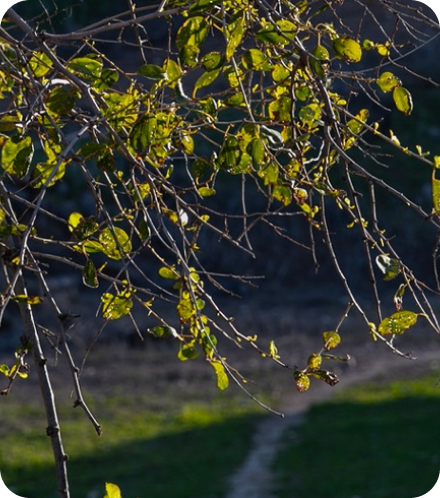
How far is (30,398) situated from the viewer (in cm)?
1260

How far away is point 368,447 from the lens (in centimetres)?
1033

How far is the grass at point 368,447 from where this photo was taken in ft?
29.9

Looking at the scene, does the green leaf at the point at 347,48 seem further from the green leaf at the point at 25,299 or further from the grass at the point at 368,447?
→ the grass at the point at 368,447

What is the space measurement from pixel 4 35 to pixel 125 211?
54cm

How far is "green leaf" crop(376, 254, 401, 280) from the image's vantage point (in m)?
2.04

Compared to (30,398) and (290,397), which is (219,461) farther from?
(30,398)

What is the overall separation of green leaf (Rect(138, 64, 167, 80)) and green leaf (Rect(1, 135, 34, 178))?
0.29 meters

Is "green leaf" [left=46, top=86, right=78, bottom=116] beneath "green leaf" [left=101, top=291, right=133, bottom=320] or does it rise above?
above

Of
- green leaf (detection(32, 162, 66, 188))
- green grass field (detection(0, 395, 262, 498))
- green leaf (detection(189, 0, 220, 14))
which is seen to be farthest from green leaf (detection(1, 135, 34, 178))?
green grass field (detection(0, 395, 262, 498))

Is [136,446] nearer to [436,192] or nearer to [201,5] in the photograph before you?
[436,192]

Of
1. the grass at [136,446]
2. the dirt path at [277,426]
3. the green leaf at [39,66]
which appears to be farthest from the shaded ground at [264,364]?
the green leaf at [39,66]

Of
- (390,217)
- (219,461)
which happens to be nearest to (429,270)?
(390,217)

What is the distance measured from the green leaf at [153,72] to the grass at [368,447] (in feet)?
23.5

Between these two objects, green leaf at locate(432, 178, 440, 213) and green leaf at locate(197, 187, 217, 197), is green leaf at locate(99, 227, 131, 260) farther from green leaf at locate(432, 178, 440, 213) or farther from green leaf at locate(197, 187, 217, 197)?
green leaf at locate(432, 178, 440, 213)
